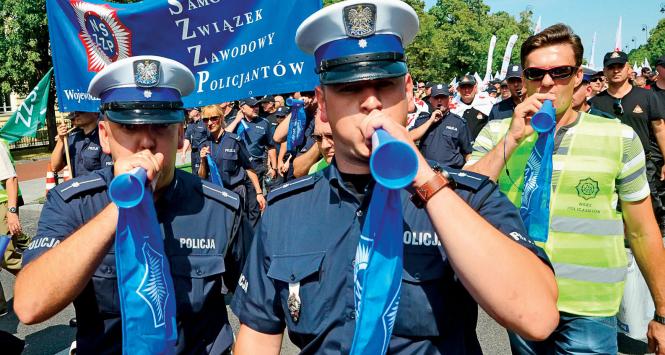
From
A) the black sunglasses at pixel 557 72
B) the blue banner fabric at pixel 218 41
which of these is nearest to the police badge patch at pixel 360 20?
the black sunglasses at pixel 557 72

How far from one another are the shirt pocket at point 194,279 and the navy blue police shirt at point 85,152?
4.91 meters

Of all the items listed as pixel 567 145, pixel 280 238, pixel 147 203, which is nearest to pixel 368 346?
pixel 280 238

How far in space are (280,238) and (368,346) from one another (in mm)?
526

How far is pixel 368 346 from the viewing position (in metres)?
1.54

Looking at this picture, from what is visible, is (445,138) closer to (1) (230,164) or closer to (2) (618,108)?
(2) (618,108)

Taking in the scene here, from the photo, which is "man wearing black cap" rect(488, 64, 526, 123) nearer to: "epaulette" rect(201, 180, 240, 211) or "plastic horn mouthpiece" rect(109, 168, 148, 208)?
"epaulette" rect(201, 180, 240, 211)

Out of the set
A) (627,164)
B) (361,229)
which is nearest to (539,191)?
(627,164)

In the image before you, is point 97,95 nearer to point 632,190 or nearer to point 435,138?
point 632,190

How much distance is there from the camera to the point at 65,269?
195 centimetres

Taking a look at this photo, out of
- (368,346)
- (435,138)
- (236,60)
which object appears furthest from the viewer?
(435,138)

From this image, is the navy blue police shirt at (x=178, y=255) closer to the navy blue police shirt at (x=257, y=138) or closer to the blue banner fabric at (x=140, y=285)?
the blue banner fabric at (x=140, y=285)

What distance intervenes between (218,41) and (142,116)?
2149 millimetres

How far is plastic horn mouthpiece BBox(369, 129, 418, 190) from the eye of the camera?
1348mm

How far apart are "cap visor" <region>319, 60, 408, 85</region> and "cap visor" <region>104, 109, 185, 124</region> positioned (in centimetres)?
86
